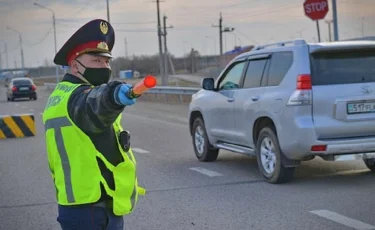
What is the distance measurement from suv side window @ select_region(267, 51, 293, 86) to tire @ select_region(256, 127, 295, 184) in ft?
2.18

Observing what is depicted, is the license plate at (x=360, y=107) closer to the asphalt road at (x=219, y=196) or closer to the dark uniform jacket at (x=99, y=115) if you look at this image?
the asphalt road at (x=219, y=196)

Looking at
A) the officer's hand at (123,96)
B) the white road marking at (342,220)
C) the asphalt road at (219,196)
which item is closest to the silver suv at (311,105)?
the asphalt road at (219,196)

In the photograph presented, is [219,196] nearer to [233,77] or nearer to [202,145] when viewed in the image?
[233,77]

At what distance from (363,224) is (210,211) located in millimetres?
1744

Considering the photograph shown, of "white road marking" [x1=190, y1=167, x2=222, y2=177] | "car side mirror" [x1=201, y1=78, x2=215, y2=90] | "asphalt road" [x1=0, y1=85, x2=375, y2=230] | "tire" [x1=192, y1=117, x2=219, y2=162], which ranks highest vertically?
"car side mirror" [x1=201, y1=78, x2=215, y2=90]

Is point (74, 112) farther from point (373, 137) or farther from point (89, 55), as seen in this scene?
point (373, 137)

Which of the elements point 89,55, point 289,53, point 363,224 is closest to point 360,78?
point 289,53

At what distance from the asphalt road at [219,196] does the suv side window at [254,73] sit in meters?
1.34

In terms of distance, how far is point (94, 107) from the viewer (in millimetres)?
2895

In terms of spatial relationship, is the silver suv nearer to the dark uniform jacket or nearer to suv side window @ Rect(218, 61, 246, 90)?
suv side window @ Rect(218, 61, 246, 90)

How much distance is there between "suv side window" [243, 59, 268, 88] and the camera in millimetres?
9455

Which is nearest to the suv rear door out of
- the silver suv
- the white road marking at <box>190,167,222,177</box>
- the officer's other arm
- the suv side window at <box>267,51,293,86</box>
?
the silver suv

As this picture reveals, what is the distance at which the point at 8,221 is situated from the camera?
744cm

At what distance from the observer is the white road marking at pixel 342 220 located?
252 inches
